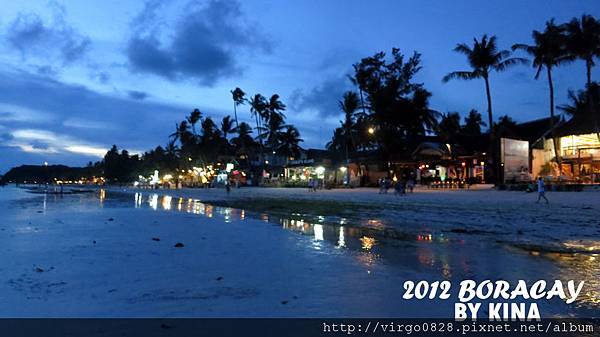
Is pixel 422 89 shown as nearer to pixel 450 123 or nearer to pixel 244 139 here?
pixel 450 123

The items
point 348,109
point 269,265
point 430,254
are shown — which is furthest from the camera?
point 348,109

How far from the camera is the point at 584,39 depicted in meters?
32.2

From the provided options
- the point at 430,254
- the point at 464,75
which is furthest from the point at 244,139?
the point at 430,254

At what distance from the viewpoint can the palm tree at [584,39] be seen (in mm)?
32094

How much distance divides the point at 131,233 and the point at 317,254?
252 inches

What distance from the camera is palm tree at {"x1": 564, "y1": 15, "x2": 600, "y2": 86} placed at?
32094 mm

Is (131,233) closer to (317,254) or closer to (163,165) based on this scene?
(317,254)

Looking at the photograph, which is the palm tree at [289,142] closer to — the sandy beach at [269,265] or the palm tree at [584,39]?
the palm tree at [584,39]

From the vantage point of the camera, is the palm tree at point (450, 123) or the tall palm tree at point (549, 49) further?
the palm tree at point (450, 123)

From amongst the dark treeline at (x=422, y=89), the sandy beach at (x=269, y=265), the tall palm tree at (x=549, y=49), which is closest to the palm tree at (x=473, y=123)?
the dark treeline at (x=422, y=89)

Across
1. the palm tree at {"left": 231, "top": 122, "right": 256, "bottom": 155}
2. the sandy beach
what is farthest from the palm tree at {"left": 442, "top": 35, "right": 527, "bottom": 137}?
the palm tree at {"left": 231, "top": 122, "right": 256, "bottom": 155}

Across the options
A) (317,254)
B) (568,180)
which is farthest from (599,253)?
(568,180)

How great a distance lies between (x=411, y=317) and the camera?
194 inches

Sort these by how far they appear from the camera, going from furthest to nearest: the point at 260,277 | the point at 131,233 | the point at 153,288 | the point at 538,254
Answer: the point at 131,233, the point at 538,254, the point at 260,277, the point at 153,288
